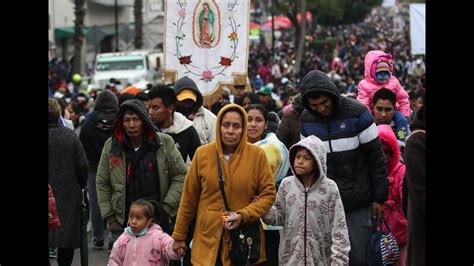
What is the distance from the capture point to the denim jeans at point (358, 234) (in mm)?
8414

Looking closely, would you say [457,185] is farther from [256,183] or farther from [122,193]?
[122,193]

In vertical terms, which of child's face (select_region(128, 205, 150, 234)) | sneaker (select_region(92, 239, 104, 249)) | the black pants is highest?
child's face (select_region(128, 205, 150, 234))

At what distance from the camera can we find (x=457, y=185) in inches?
231

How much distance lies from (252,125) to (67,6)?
48.3 m

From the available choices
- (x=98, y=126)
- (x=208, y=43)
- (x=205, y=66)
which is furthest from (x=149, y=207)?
(x=208, y=43)

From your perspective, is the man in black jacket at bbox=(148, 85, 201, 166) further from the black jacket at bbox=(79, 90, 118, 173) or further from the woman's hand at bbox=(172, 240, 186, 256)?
the black jacket at bbox=(79, 90, 118, 173)

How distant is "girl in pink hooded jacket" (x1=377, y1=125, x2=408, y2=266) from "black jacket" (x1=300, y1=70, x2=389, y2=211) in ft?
Result: 2.24

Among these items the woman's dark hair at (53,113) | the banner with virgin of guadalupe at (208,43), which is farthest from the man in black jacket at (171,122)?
the banner with virgin of guadalupe at (208,43)

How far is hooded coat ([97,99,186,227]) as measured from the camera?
871 centimetres

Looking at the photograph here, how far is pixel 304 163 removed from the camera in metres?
8.02

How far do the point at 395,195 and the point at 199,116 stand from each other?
2336 mm

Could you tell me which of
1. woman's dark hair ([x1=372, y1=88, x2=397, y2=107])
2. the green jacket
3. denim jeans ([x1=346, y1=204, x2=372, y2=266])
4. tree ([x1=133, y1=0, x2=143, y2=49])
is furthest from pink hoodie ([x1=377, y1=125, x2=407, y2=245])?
tree ([x1=133, y1=0, x2=143, y2=49])
